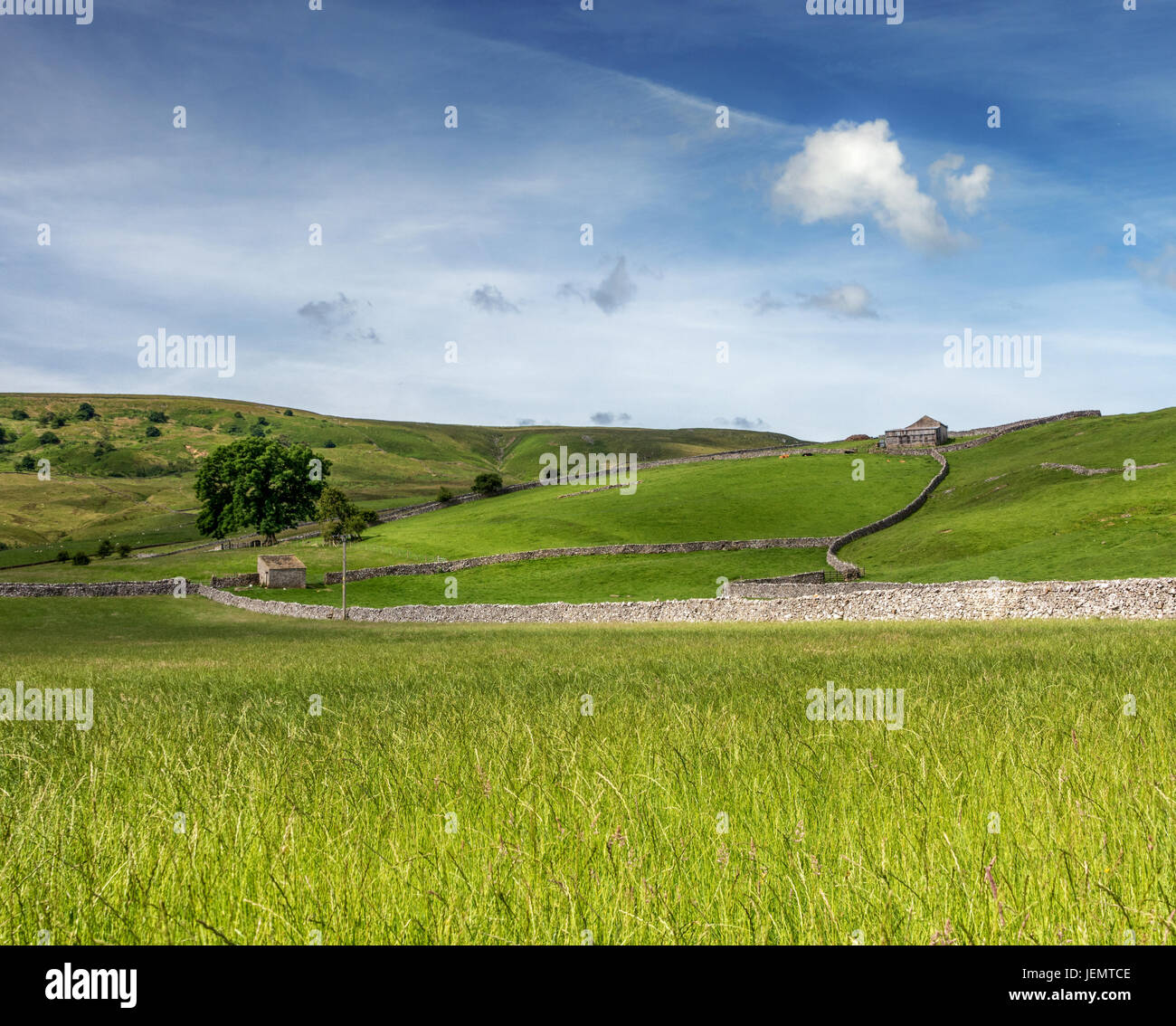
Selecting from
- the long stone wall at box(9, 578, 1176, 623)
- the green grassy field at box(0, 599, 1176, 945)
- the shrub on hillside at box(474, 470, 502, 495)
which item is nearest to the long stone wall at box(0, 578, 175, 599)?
the long stone wall at box(9, 578, 1176, 623)

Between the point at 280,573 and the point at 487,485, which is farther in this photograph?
the point at 487,485

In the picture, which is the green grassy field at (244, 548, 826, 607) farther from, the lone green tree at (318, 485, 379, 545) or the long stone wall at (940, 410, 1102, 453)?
the long stone wall at (940, 410, 1102, 453)

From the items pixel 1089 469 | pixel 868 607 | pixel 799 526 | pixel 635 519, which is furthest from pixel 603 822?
pixel 635 519

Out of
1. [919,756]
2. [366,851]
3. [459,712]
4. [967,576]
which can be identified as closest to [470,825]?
[366,851]

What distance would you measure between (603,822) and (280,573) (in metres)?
68.7

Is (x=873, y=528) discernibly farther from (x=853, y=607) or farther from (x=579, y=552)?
(x=853, y=607)

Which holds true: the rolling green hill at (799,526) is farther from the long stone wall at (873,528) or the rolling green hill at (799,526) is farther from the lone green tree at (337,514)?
the lone green tree at (337,514)

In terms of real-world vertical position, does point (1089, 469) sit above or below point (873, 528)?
above

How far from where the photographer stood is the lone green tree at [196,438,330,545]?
87375 millimetres

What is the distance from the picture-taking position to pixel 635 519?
8350 centimetres

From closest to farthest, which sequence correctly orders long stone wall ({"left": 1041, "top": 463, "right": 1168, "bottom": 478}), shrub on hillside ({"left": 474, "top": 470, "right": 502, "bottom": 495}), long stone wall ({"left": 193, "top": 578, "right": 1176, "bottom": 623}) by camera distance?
long stone wall ({"left": 193, "top": 578, "right": 1176, "bottom": 623}), long stone wall ({"left": 1041, "top": 463, "right": 1168, "bottom": 478}), shrub on hillside ({"left": 474, "top": 470, "right": 502, "bottom": 495})

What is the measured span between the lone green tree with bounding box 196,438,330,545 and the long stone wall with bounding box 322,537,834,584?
21.4 meters
